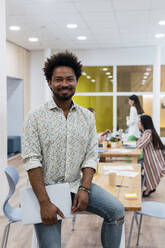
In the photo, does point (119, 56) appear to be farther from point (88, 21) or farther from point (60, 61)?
point (60, 61)

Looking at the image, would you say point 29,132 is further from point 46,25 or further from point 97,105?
point 97,105

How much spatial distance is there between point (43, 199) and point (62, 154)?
0.83 ft

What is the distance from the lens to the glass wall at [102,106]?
9.55 m

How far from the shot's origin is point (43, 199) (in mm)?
1609

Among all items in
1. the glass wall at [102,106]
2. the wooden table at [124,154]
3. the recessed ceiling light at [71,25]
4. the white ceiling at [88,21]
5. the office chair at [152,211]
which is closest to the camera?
the office chair at [152,211]

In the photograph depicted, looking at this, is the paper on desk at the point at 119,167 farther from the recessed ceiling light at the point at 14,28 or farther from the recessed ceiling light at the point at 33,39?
the recessed ceiling light at the point at 33,39

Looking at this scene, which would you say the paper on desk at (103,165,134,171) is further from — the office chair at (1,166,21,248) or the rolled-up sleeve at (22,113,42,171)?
the rolled-up sleeve at (22,113,42,171)

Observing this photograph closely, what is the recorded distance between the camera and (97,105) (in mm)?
9633

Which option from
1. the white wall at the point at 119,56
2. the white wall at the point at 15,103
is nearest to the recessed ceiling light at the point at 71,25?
the white wall at the point at 119,56

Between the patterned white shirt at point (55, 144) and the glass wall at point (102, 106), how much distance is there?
7811 mm

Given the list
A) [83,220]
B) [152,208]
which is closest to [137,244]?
[152,208]

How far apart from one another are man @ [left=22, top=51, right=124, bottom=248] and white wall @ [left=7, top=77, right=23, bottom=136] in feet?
23.3

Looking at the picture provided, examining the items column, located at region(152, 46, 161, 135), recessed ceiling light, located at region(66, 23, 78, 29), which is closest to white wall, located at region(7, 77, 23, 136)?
recessed ceiling light, located at region(66, 23, 78, 29)

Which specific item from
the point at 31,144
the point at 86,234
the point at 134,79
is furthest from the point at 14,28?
the point at 31,144
